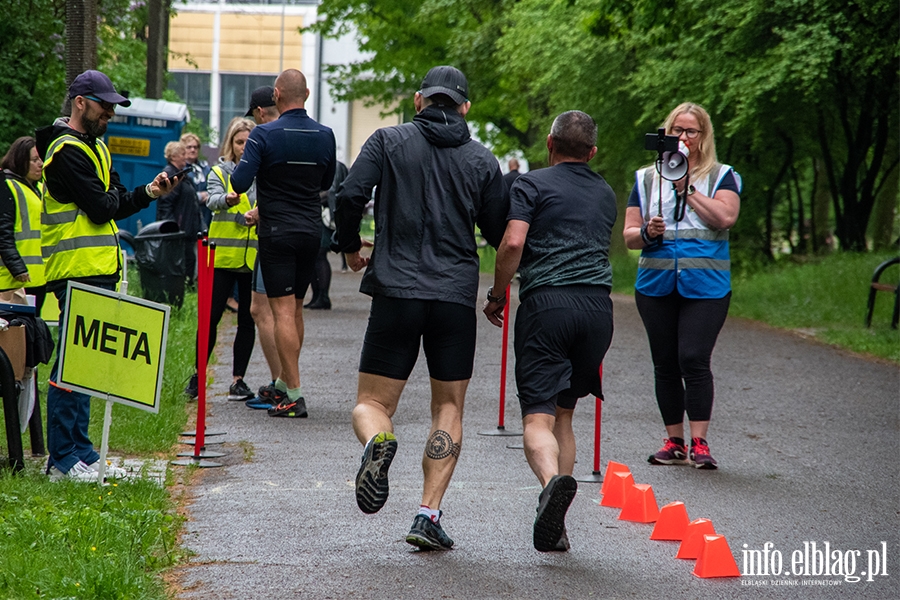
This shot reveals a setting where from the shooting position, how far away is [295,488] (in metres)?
6.32

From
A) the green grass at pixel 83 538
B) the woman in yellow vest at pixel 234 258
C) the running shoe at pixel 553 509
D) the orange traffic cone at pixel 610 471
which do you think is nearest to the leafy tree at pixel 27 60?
the woman in yellow vest at pixel 234 258

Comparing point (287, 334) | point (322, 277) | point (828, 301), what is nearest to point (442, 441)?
point (287, 334)

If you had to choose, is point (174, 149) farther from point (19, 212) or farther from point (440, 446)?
point (440, 446)

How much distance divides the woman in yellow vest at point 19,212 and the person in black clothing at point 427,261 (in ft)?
16.0

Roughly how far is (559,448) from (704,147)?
239 cm

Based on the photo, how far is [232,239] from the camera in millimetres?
8914

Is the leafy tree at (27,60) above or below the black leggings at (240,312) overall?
above

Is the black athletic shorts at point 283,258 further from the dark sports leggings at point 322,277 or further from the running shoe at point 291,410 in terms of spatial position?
the dark sports leggings at point 322,277

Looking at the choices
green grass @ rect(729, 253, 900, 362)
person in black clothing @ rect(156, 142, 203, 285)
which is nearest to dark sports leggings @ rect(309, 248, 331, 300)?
person in black clothing @ rect(156, 142, 203, 285)

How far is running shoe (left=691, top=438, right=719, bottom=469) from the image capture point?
7.17 metres

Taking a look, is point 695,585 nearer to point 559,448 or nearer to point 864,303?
point 559,448

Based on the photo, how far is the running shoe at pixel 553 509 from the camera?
4.82 meters

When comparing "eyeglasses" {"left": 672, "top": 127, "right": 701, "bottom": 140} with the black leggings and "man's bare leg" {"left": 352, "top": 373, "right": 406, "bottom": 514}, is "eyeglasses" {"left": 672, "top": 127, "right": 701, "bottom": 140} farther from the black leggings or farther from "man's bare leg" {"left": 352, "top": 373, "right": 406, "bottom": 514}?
the black leggings

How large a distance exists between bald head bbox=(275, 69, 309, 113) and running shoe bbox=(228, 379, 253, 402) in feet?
7.08
